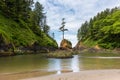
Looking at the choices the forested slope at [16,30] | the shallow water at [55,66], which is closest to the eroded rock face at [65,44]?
the forested slope at [16,30]

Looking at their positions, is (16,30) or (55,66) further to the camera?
(16,30)

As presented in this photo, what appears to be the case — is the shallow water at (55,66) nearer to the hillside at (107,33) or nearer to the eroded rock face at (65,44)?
the hillside at (107,33)

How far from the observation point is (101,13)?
140 meters

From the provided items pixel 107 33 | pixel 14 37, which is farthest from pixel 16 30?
pixel 107 33

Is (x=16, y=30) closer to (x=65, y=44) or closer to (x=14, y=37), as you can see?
(x=14, y=37)

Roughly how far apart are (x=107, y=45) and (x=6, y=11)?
43.7 m

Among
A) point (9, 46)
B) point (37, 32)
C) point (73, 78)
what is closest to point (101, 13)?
point (37, 32)

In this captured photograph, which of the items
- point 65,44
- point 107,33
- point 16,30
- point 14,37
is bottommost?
point 65,44

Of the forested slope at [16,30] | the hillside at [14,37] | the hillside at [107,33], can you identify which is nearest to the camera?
the hillside at [14,37]

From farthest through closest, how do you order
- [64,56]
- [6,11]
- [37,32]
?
1. [37,32]
2. [6,11]
3. [64,56]

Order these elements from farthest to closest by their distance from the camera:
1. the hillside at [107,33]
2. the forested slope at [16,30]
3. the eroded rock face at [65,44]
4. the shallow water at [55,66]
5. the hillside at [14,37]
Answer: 1. the eroded rock face at [65,44]
2. the hillside at [107,33]
3. the forested slope at [16,30]
4. the hillside at [14,37]
5. the shallow water at [55,66]

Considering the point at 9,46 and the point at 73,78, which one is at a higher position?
the point at 9,46

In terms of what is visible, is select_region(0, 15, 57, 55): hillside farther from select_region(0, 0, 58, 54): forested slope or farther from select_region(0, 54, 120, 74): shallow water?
select_region(0, 54, 120, 74): shallow water

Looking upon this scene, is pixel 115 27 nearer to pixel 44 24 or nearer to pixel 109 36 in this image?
pixel 109 36
